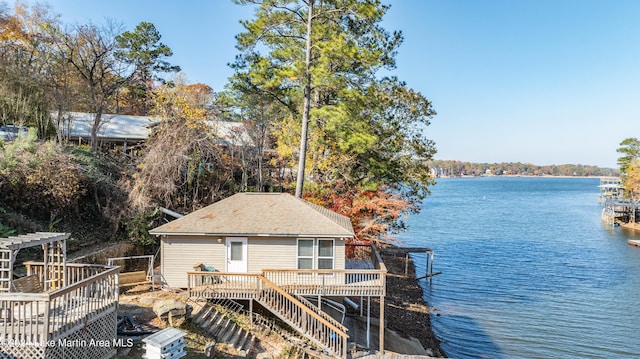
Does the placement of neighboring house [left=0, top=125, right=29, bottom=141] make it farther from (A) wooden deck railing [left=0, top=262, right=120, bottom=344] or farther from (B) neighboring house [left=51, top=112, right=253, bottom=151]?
(A) wooden deck railing [left=0, top=262, right=120, bottom=344]

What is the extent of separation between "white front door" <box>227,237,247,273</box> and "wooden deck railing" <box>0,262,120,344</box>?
203 inches

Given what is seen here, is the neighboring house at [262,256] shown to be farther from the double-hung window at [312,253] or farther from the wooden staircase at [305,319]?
the wooden staircase at [305,319]

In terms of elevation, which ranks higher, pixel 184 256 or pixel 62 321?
pixel 62 321

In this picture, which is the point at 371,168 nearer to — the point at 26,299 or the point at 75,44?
the point at 26,299

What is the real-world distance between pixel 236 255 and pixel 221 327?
10.5 ft

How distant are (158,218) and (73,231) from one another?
3.81m

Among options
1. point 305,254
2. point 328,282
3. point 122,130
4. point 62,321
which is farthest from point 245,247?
point 122,130

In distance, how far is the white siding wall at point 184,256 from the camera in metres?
14.5

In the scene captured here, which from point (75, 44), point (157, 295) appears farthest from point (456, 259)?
point (75, 44)

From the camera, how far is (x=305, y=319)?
41.8 ft

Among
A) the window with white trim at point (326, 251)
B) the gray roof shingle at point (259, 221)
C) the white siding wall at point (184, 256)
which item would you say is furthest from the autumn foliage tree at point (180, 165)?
the window with white trim at point (326, 251)

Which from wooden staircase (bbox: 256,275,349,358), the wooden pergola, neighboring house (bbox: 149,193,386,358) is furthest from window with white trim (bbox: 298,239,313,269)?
the wooden pergola

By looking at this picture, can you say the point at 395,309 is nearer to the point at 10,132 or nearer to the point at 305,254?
the point at 305,254

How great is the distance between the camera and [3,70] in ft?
77.3
